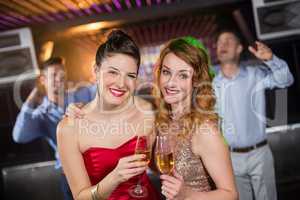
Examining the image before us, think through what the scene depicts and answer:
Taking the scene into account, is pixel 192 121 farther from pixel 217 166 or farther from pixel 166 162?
pixel 166 162

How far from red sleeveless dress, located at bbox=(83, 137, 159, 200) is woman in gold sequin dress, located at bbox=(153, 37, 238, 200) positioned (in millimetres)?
241

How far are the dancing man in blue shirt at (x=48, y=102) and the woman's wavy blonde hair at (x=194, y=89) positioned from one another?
2.53 ft

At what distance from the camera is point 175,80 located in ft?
5.83

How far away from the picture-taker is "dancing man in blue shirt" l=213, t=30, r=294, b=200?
2.53 metres

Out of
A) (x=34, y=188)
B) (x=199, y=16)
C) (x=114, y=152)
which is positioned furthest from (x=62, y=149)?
(x=199, y=16)

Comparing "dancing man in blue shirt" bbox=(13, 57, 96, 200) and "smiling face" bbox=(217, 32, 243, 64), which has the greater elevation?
"smiling face" bbox=(217, 32, 243, 64)

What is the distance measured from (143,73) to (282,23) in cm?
116

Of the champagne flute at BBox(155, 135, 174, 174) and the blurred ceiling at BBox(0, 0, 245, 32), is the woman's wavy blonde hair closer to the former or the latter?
the champagne flute at BBox(155, 135, 174, 174)

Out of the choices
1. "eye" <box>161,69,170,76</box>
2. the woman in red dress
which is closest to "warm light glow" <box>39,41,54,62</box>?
the woman in red dress

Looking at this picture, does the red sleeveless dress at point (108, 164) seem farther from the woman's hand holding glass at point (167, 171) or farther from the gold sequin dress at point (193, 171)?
the woman's hand holding glass at point (167, 171)

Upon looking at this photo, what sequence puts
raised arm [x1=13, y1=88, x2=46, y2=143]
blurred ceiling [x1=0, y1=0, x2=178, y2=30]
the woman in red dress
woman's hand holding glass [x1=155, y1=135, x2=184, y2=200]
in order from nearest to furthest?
woman's hand holding glass [x1=155, y1=135, x2=184, y2=200], the woman in red dress, blurred ceiling [x1=0, y1=0, x2=178, y2=30], raised arm [x1=13, y1=88, x2=46, y2=143]

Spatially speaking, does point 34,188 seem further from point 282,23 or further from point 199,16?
point 282,23

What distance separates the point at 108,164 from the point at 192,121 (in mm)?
488

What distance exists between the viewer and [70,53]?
264 centimetres
